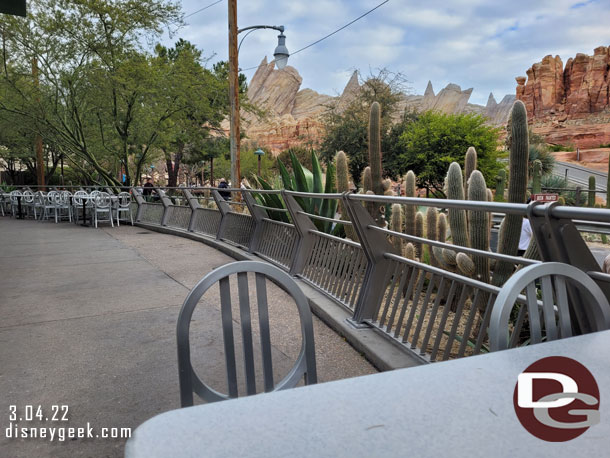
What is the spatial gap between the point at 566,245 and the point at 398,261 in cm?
195

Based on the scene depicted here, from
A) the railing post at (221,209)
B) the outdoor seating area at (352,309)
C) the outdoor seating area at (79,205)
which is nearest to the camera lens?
the outdoor seating area at (352,309)

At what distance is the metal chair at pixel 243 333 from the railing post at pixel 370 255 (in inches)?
85.8

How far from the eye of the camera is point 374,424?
2.73 feet

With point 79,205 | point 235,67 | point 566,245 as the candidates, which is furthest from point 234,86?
point 566,245

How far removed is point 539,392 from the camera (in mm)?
959

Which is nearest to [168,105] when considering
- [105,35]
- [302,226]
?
[105,35]

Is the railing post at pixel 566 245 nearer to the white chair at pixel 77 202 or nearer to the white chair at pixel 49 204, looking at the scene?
the white chair at pixel 77 202

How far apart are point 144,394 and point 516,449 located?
2.80 m

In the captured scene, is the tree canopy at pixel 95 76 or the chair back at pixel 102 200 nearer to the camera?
the chair back at pixel 102 200

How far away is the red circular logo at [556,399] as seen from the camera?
837mm

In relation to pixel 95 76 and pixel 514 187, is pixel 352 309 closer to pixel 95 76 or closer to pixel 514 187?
pixel 514 187

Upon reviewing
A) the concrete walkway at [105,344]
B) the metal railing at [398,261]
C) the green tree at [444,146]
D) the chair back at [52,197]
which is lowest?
the concrete walkway at [105,344]

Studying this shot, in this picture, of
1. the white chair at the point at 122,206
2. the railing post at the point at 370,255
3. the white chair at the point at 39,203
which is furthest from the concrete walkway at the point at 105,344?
the white chair at the point at 39,203

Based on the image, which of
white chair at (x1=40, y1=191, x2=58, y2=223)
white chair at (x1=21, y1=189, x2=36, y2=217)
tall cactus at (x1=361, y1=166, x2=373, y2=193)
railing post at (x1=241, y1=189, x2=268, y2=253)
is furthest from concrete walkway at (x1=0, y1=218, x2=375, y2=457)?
white chair at (x1=21, y1=189, x2=36, y2=217)
